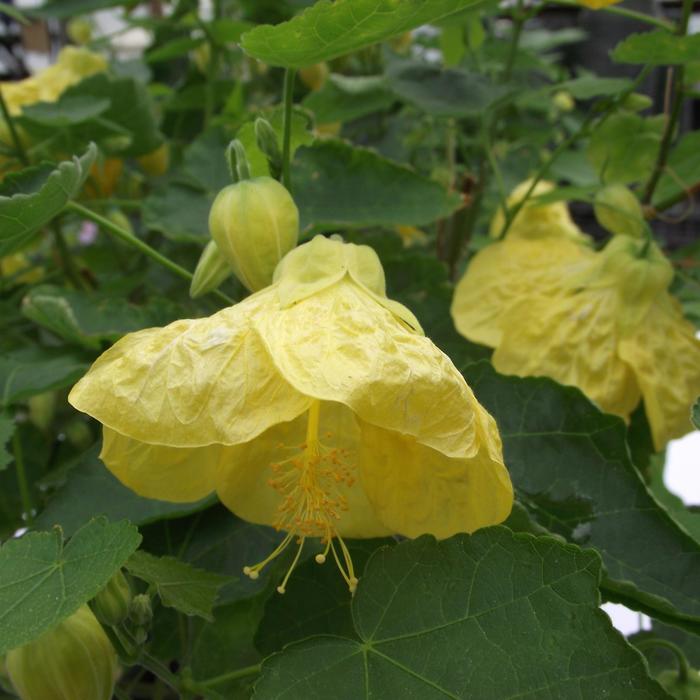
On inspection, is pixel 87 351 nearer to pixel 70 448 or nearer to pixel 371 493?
pixel 70 448

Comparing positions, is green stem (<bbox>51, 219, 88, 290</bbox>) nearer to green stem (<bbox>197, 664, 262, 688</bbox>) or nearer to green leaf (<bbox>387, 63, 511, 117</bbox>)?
green leaf (<bbox>387, 63, 511, 117</bbox>)

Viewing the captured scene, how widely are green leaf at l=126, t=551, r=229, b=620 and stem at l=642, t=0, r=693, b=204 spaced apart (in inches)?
22.3

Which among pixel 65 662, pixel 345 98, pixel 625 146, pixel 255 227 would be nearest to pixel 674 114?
pixel 625 146

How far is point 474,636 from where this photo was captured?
0.47 metres

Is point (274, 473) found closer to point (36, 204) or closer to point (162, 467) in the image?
point (162, 467)

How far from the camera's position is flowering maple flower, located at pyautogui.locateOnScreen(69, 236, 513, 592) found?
0.46m

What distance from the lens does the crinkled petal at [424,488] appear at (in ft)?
1.66

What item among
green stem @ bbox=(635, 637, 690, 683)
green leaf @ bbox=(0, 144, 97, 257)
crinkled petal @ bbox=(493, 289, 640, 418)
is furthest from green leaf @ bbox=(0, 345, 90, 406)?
green stem @ bbox=(635, 637, 690, 683)

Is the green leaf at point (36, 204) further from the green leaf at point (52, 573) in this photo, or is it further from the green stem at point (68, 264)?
the green stem at point (68, 264)

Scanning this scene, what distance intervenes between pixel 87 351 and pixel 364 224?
0.26 m

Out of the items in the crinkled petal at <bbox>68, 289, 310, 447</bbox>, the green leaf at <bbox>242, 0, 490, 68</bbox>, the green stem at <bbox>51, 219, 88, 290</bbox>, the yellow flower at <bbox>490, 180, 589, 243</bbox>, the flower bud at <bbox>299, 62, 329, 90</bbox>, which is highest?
the green leaf at <bbox>242, 0, 490, 68</bbox>

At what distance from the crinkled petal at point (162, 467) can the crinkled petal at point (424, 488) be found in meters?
0.10

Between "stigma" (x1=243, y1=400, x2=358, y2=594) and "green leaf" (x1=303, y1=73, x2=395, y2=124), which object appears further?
"green leaf" (x1=303, y1=73, x2=395, y2=124)

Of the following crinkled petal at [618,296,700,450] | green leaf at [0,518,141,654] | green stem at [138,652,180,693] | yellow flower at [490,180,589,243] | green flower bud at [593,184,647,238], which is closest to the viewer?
green leaf at [0,518,141,654]
